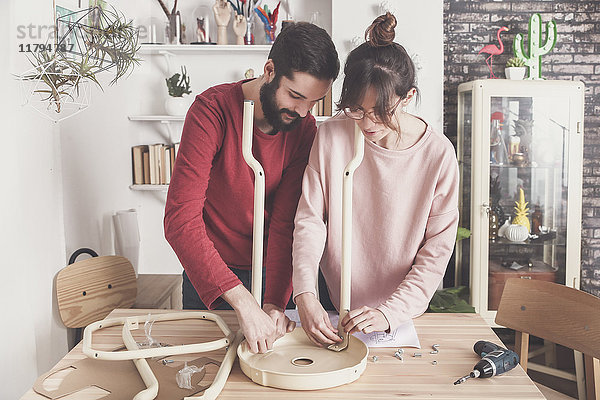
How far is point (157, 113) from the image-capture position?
137 inches

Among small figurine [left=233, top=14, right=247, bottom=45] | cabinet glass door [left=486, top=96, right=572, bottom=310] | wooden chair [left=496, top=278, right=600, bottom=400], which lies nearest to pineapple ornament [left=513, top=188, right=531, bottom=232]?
cabinet glass door [left=486, top=96, right=572, bottom=310]

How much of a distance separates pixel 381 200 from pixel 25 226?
47.0 inches

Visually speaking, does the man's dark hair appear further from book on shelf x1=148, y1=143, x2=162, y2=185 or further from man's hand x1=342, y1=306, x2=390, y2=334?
book on shelf x1=148, y1=143, x2=162, y2=185

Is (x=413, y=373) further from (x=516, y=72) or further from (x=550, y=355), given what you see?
(x=516, y=72)

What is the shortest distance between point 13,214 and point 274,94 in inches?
38.1

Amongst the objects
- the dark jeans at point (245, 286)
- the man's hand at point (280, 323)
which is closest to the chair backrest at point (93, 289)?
the dark jeans at point (245, 286)

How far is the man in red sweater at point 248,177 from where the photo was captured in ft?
4.42

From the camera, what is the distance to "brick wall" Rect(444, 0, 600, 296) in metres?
3.46

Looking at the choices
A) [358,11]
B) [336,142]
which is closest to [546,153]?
[358,11]

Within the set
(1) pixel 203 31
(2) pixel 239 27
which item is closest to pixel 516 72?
(2) pixel 239 27

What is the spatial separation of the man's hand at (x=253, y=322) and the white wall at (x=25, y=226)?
877mm

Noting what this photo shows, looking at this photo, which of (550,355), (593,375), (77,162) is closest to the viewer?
(593,375)

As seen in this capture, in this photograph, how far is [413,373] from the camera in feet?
3.98

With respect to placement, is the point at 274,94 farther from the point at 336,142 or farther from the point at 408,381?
the point at 408,381
